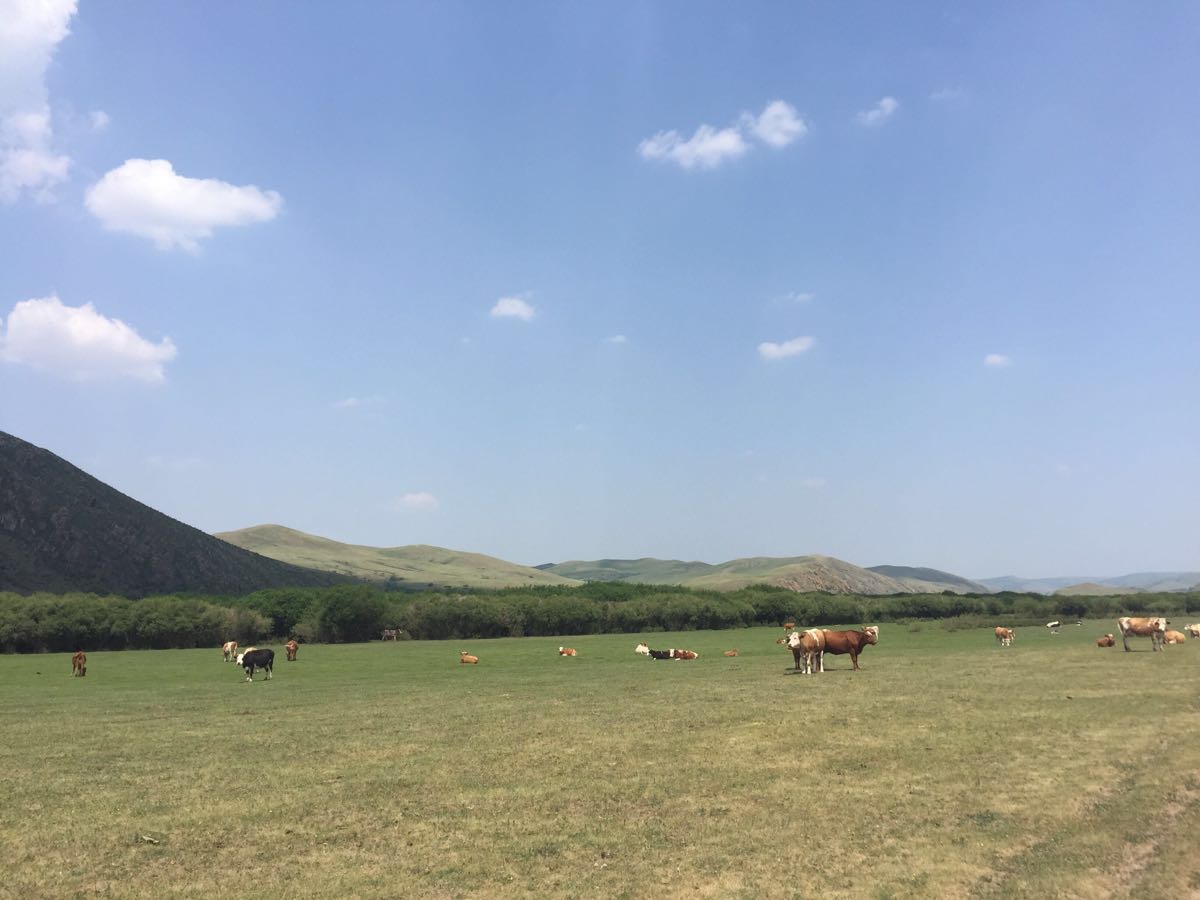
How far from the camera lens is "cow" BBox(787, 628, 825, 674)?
112ft

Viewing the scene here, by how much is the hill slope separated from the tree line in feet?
160

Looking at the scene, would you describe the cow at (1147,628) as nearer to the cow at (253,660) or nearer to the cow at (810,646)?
the cow at (810,646)

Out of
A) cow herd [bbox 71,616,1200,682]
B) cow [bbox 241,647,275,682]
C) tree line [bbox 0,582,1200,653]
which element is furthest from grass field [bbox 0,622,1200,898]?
tree line [bbox 0,582,1200,653]

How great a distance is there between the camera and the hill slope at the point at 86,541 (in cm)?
13938

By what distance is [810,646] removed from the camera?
34.2 m

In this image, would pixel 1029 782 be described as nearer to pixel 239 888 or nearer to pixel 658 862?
pixel 658 862

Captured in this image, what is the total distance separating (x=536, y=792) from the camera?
1480 cm

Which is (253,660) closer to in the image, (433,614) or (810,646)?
(810,646)

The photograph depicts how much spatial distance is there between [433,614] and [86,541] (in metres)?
89.3

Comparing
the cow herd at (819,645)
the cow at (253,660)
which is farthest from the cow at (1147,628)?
the cow at (253,660)

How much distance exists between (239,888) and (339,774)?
241 inches

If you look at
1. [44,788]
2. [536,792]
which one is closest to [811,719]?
[536,792]

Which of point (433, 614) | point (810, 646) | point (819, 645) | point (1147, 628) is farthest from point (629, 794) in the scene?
point (433, 614)

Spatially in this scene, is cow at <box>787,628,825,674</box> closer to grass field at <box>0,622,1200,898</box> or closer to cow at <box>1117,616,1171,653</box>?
grass field at <box>0,622,1200,898</box>
